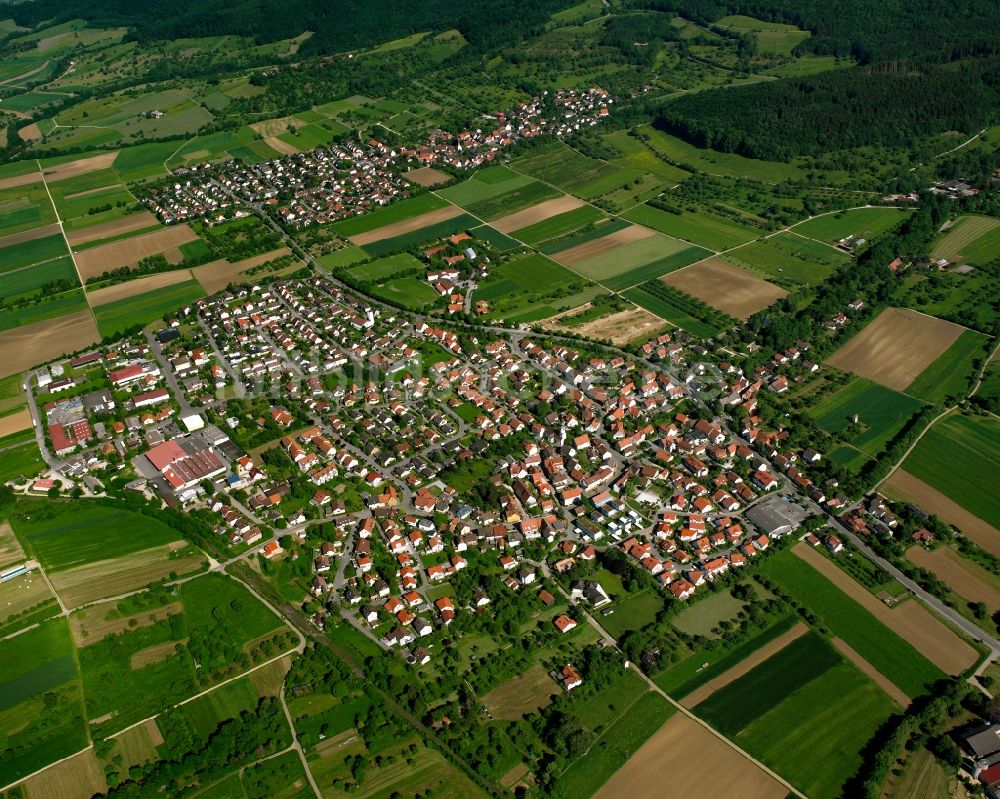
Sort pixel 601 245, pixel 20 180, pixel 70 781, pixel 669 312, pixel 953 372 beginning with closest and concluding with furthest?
pixel 70 781, pixel 953 372, pixel 669 312, pixel 601 245, pixel 20 180

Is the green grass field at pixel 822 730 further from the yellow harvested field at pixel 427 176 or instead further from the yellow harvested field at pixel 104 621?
the yellow harvested field at pixel 427 176

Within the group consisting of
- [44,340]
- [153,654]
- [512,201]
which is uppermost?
[512,201]

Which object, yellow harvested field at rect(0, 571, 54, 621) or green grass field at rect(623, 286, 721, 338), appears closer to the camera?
yellow harvested field at rect(0, 571, 54, 621)

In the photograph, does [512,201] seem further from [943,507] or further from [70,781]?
[70,781]

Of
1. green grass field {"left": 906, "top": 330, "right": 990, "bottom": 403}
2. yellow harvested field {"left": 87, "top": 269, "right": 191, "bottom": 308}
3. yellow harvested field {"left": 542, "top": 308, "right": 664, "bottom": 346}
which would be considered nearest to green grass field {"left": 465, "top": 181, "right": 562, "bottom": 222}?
yellow harvested field {"left": 542, "top": 308, "right": 664, "bottom": 346}

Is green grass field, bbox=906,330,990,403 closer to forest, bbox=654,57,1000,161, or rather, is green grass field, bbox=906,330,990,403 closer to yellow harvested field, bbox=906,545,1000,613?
yellow harvested field, bbox=906,545,1000,613

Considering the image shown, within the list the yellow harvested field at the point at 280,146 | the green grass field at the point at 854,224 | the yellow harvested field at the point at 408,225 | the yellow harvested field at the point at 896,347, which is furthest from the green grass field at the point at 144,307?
the green grass field at the point at 854,224

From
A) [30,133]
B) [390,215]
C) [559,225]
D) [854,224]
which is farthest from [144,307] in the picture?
[30,133]
